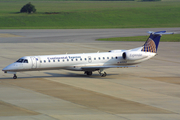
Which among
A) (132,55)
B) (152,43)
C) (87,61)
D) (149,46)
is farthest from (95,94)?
(152,43)

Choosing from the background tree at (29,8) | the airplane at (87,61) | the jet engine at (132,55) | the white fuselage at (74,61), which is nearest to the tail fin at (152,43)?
the airplane at (87,61)

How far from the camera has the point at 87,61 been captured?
35312mm

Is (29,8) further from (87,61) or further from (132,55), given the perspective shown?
(132,55)

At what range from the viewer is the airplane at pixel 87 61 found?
108 feet

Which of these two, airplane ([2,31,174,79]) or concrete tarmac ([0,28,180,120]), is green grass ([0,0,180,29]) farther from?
airplane ([2,31,174,79])

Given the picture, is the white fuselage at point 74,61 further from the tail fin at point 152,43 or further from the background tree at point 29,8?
the background tree at point 29,8

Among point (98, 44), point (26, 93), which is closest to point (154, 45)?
point (26, 93)

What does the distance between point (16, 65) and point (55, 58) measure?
4.01m

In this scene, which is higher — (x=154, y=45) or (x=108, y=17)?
(x=108, y=17)

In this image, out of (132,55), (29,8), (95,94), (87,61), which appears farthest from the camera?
(29,8)

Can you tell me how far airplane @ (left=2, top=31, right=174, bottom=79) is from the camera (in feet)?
108

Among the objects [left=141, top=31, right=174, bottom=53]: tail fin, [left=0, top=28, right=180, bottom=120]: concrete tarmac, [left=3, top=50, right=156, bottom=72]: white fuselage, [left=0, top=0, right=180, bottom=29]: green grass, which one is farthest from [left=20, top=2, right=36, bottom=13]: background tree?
[left=3, top=50, right=156, bottom=72]: white fuselage

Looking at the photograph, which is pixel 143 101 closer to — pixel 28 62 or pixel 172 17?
pixel 28 62

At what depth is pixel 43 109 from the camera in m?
22.6
